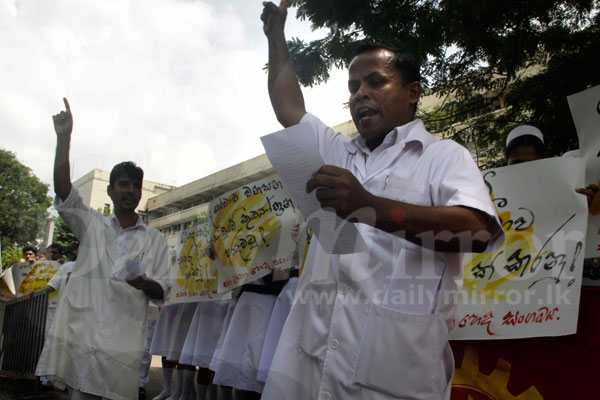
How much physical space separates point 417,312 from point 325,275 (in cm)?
34

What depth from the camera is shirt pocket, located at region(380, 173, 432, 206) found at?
158 cm

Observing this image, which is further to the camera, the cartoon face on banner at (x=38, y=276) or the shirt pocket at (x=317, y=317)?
the cartoon face on banner at (x=38, y=276)

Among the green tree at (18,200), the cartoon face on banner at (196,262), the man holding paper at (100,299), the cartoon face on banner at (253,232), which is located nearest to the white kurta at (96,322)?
the man holding paper at (100,299)

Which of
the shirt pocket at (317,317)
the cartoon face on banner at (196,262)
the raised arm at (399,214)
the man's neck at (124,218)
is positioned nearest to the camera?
the raised arm at (399,214)

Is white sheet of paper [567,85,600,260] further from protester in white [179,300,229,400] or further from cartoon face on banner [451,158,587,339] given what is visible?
protester in white [179,300,229,400]

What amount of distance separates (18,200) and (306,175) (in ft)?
116

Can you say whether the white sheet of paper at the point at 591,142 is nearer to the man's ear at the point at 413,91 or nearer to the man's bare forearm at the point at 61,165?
the man's ear at the point at 413,91

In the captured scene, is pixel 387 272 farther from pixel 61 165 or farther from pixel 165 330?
pixel 165 330

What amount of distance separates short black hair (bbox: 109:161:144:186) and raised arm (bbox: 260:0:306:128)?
173cm

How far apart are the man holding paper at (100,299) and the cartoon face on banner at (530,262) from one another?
2.05 meters

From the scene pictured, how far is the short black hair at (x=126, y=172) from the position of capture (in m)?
3.49

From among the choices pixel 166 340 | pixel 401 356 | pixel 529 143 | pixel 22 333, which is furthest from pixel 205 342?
pixel 401 356

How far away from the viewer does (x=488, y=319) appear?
9.12 ft

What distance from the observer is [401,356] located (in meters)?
1.39
